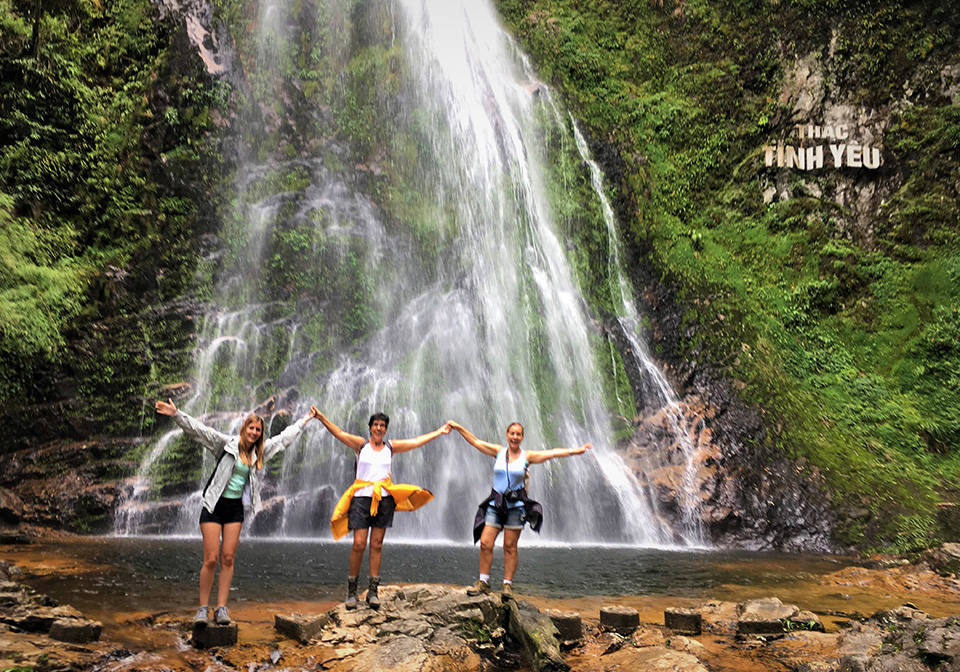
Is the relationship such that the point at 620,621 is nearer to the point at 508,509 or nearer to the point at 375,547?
the point at 508,509

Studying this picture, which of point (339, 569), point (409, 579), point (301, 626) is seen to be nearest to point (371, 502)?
point (301, 626)

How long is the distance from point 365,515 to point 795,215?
16.7 metres

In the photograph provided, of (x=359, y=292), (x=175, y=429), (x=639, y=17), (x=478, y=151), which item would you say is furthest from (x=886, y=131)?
(x=175, y=429)

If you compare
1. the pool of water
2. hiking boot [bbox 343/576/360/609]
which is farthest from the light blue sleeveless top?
the pool of water

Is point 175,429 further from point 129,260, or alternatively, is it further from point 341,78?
point 341,78

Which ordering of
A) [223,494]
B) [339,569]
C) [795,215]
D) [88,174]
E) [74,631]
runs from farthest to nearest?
[795,215] < [88,174] < [339,569] < [223,494] < [74,631]

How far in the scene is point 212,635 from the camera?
4430 millimetres

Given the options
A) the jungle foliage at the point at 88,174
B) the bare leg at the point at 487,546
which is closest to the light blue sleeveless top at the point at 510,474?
the bare leg at the point at 487,546

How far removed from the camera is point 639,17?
21.5 m

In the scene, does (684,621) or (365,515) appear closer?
(365,515)

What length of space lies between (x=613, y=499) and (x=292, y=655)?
10010mm

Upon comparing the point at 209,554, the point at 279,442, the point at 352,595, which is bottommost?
the point at 352,595

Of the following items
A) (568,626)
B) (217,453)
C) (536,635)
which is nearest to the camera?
(536,635)

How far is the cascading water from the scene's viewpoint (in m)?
13.8
